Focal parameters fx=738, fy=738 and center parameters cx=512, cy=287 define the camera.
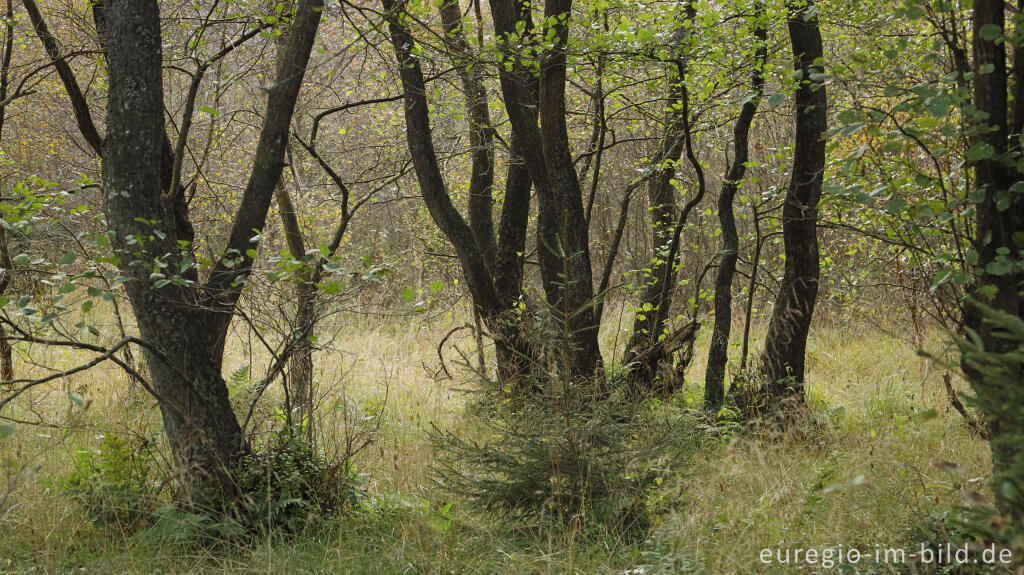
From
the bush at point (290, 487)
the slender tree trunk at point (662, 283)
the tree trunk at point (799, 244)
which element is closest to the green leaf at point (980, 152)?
the tree trunk at point (799, 244)

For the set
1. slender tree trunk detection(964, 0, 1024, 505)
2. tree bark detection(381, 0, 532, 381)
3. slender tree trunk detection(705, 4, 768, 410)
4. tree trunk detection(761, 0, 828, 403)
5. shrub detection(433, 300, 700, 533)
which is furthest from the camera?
slender tree trunk detection(705, 4, 768, 410)

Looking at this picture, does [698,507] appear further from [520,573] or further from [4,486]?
[4,486]

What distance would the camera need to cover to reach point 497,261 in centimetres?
731

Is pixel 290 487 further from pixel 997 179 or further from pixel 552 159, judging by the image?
pixel 997 179

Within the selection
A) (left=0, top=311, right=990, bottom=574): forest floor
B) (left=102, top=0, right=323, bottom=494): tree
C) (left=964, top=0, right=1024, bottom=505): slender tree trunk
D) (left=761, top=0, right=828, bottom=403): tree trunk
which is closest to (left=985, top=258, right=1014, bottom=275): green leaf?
(left=964, top=0, right=1024, bottom=505): slender tree trunk

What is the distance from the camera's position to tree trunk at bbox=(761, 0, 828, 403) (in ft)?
19.8

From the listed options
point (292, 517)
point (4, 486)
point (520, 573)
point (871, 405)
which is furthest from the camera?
point (871, 405)

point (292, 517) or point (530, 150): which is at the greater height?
point (530, 150)

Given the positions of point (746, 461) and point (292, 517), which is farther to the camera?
point (746, 461)

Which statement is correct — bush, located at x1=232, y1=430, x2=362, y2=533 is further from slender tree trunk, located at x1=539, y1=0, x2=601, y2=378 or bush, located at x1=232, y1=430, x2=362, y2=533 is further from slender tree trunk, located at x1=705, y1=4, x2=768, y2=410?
slender tree trunk, located at x1=705, y1=4, x2=768, y2=410

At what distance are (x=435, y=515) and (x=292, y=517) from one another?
820mm

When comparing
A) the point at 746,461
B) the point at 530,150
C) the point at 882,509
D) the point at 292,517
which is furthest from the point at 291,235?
the point at 882,509

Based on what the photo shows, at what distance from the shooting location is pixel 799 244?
6.36 meters

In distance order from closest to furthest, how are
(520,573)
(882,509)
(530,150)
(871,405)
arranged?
1. (520,573)
2. (882,509)
3. (530,150)
4. (871,405)
